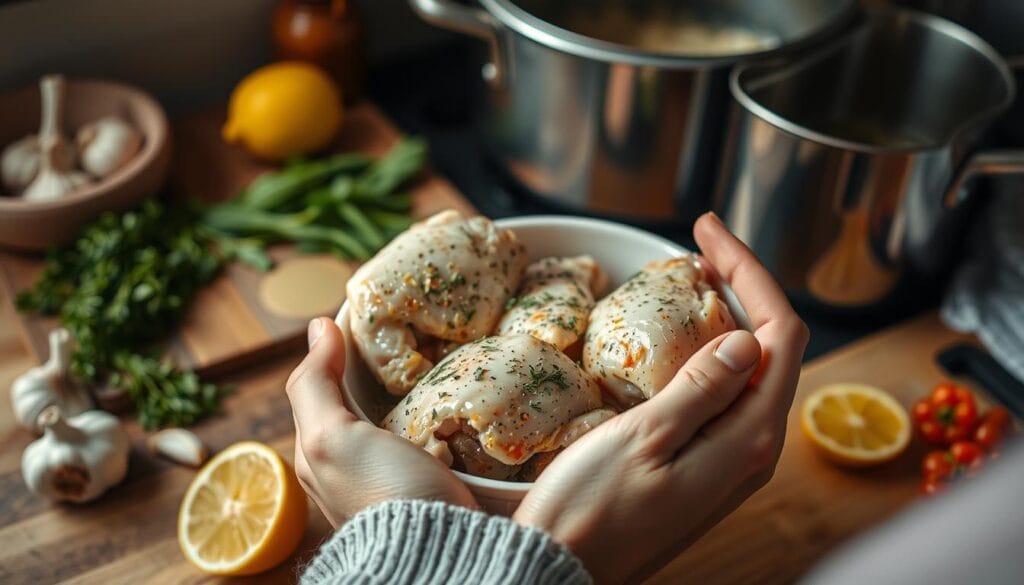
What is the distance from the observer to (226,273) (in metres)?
1.35

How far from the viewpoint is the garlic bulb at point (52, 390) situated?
1.12 metres

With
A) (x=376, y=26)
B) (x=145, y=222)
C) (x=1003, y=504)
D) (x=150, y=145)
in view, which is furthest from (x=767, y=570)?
(x=376, y=26)

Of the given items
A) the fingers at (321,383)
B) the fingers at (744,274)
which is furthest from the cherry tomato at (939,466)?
the fingers at (321,383)

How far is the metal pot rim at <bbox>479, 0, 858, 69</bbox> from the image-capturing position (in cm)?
120

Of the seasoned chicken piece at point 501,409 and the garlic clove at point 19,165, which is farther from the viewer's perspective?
the garlic clove at point 19,165

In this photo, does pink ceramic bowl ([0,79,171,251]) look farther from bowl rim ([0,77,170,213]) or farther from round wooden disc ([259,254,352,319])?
round wooden disc ([259,254,352,319])

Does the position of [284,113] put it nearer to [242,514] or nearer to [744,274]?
[242,514]

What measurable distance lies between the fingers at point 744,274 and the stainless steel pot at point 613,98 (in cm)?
33

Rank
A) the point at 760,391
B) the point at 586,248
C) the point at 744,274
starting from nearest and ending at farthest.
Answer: the point at 760,391, the point at 744,274, the point at 586,248

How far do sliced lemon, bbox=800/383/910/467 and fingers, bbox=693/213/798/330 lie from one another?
301 mm

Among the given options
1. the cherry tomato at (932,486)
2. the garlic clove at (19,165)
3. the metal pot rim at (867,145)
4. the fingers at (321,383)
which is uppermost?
the metal pot rim at (867,145)

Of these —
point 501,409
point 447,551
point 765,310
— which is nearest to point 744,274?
point 765,310

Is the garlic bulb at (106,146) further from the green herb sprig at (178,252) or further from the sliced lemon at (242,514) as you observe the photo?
the sliced lemon at (242,514)

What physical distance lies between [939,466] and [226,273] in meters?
0.96
